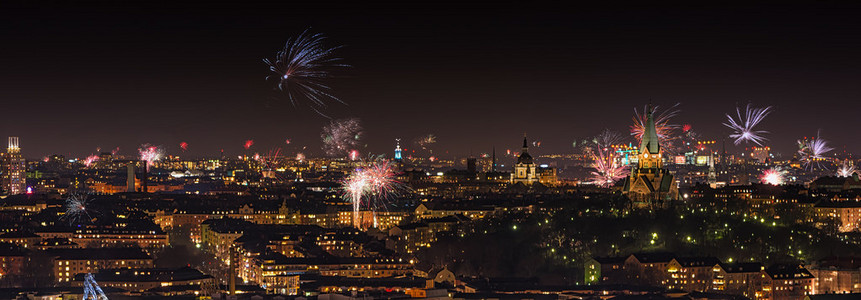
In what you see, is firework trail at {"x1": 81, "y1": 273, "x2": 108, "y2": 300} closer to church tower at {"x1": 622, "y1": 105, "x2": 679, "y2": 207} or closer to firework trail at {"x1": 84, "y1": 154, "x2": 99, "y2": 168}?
church tower at {"x1": 622, "y1": 105, "x2": 679, "y2": 207}

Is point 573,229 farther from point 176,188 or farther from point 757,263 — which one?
point 176,188

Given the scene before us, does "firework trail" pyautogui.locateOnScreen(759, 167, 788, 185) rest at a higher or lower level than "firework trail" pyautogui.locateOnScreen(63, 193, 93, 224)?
higher

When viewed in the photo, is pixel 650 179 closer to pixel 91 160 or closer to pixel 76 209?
pixel 76 209

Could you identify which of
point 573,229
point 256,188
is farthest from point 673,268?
point 256,188

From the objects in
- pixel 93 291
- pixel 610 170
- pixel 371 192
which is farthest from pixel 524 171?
pixel 93 291

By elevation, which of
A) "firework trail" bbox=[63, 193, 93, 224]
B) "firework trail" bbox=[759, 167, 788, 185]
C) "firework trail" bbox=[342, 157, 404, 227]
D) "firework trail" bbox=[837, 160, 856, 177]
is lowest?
"firework trail" bbox=[63, 193, 93, 224]

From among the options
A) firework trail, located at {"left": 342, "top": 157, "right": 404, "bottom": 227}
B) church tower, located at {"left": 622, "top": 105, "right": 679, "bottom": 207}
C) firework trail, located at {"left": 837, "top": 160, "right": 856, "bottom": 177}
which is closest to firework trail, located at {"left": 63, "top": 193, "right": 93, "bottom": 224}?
firework trail, located at {"left": 342, "top": 157, "right": 404, "bottom": 227}

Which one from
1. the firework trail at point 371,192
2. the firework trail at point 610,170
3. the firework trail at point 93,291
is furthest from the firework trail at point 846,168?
the firework trail at point 93,291

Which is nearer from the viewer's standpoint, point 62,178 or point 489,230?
point 489,230
